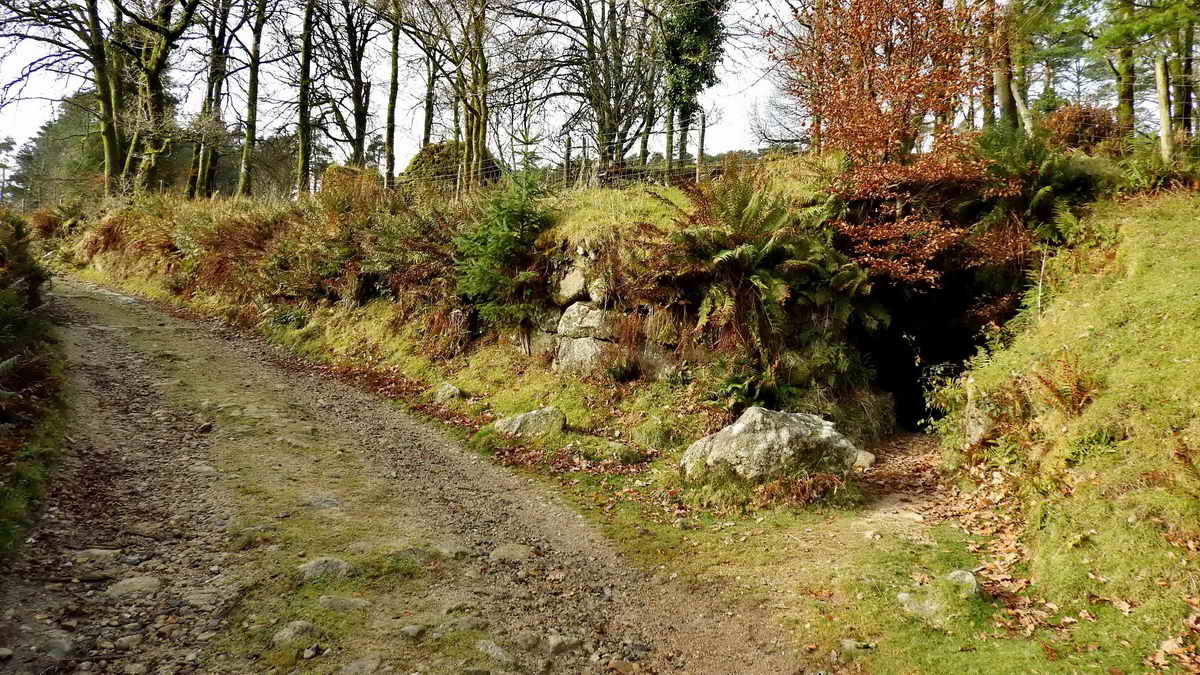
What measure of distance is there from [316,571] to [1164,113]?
12.3 m

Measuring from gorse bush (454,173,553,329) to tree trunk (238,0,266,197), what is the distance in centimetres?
1219

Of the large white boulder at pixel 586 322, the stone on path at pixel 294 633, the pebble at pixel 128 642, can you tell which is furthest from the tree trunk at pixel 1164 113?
the pebble at pixel 128 642

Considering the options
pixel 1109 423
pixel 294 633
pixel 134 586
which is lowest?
pixel 294 633

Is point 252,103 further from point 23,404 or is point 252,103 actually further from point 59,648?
point 59,648

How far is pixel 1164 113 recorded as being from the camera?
28.5 feet

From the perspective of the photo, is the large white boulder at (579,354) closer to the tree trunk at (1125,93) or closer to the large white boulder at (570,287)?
the large white boulder at (570,287)

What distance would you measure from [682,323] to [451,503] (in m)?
4.02

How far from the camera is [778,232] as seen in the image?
788 centimetres

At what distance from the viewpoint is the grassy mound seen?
13.2ft

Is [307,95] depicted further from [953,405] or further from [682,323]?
[953,405]

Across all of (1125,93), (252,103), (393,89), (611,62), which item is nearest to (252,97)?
(252,103)

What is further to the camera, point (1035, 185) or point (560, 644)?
point (1035, 185)

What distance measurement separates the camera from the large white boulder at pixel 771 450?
20.5 feet

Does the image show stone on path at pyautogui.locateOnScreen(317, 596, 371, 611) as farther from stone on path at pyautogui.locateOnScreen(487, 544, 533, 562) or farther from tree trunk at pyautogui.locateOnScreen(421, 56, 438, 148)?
tree trunk at pyautogui.locateOnScreen(421, 56, 438, 148)
